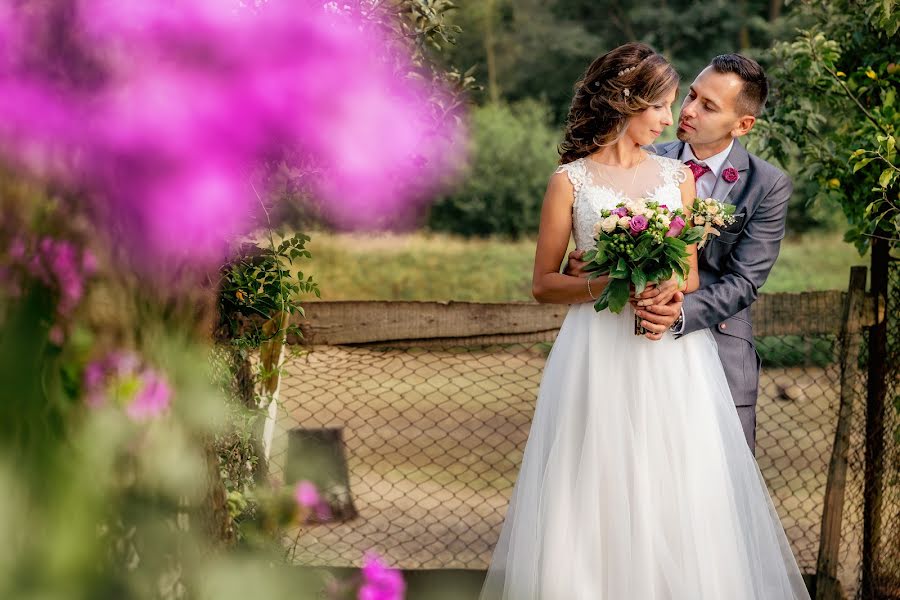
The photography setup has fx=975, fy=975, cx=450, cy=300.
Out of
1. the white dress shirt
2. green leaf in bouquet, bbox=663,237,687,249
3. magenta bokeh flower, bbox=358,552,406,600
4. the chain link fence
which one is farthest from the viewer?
the chain link fence

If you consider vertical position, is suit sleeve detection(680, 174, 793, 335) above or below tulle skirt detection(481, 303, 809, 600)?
above

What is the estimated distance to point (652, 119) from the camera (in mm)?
2842

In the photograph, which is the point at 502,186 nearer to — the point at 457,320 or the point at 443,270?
the point at 443,270

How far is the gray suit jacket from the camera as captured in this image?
2.96 metres

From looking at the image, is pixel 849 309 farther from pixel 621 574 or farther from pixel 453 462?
pixel 453 462

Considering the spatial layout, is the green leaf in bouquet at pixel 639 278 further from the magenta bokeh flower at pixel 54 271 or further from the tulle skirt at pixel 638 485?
the magenta bokeh flower at pixel 54 271

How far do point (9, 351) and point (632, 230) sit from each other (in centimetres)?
211

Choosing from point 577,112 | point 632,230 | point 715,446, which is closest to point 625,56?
point 577,112

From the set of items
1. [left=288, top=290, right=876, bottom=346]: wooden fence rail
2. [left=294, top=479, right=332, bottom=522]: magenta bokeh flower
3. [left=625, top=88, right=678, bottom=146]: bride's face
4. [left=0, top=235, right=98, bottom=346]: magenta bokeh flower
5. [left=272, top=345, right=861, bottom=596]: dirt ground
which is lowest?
[left=272, top=345, right=861, bottom=596]: dirt ground

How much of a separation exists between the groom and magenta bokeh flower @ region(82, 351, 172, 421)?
7.31 feet

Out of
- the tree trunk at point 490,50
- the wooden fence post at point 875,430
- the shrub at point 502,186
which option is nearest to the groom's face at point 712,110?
the wooden fence post at point 875,430

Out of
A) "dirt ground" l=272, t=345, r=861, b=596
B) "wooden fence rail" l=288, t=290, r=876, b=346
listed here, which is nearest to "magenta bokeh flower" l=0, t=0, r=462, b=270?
"dirt ground" l=272, t=345, r=861, b=596

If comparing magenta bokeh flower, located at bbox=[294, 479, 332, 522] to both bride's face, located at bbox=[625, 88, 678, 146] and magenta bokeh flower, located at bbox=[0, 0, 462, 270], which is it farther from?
bride's face, located at bbox=[625, 88, 678, 146]

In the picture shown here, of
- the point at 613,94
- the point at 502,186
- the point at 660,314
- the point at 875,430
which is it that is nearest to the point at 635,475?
the point at 660,314
